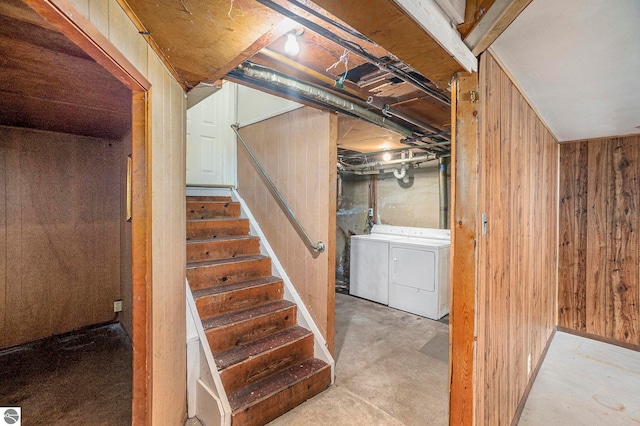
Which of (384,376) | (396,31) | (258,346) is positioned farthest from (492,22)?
(384,376)

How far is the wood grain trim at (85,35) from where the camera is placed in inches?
28.5

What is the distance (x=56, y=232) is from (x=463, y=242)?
11.9 feet

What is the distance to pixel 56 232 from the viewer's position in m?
2.81

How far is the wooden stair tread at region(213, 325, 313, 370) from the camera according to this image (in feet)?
6.32

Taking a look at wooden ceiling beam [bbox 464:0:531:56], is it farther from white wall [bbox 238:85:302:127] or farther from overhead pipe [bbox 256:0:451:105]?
white wall [bbox 238:85:302:127]

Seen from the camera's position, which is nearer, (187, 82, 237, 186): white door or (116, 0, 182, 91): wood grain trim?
(116, 0, 182, 91): wood grain trim

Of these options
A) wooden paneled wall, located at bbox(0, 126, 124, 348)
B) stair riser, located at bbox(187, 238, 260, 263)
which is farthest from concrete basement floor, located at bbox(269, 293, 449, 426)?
wooden paneled wall, located at bbox(0, 126, 124, 348)

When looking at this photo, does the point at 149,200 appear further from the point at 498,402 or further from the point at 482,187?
the point at 498,402

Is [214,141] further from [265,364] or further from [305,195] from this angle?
[265,364]

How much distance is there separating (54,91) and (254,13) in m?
1.62

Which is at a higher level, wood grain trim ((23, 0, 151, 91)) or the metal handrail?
wood grain trim ((23, 0, 151, 91))

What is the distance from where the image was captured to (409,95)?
225cm

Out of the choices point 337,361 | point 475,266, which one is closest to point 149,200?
point 475,266

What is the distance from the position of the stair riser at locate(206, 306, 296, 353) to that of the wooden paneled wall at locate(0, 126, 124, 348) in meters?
1.89
